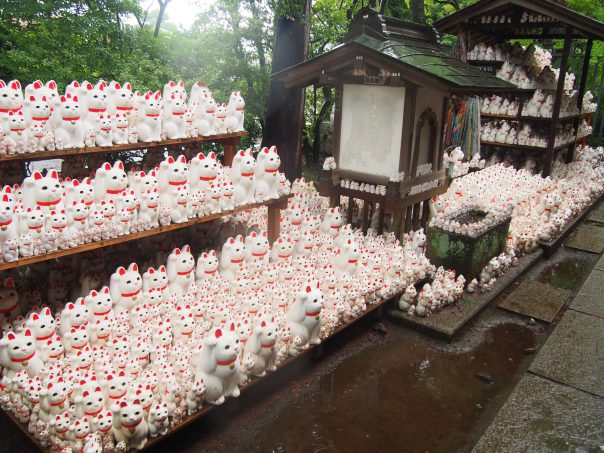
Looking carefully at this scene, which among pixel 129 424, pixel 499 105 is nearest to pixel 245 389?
pixel 129 424

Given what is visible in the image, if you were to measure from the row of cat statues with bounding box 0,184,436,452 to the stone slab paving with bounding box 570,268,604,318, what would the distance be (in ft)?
7.45

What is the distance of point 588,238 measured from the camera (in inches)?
352

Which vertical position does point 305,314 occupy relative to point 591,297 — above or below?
above

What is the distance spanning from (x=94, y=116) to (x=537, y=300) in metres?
5.81

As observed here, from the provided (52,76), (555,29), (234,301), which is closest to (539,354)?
(234,301)

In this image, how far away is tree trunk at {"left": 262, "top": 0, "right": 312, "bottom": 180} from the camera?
8477 millimetres

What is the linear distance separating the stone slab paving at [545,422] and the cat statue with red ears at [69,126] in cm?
425

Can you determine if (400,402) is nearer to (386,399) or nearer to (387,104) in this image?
(386,399)

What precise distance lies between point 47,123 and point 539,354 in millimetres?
5283

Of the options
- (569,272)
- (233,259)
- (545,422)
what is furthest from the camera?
(569,272)

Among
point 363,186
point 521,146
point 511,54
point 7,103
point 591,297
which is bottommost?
point 591,297

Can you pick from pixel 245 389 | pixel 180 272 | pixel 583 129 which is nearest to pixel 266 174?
pixel 180 272

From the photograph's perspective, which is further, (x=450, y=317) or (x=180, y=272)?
(x=450, y=317)

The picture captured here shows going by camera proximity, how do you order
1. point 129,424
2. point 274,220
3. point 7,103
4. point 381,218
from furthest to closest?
point 381,218
point 274,220
point 7,103
point 129,424
